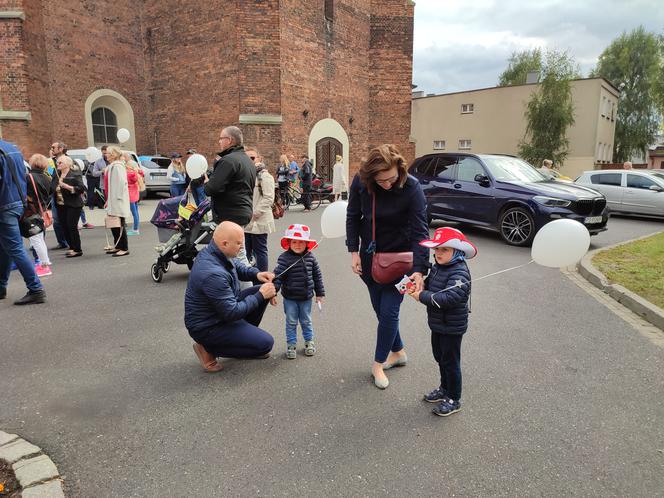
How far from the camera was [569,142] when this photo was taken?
35.3m

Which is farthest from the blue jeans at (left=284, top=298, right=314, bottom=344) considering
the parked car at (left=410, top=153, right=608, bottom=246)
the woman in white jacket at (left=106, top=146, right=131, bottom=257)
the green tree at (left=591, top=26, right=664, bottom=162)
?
the green tree at (left=591, top=26, right=664, bottom=162)

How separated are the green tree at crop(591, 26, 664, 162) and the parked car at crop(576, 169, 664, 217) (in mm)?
33179

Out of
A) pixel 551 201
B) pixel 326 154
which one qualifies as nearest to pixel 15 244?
pixel 551 201

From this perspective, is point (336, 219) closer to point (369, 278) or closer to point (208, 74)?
point (369, 278)

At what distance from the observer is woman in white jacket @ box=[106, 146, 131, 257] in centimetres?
805

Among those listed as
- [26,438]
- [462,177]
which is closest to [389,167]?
[26,438]

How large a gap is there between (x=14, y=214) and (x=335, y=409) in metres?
4.58

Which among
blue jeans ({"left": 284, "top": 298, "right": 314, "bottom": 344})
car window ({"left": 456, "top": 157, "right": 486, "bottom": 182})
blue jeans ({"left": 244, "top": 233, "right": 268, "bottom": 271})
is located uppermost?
car window ({"left": 456, "top": 157, "right": 486, "bottom": 182})

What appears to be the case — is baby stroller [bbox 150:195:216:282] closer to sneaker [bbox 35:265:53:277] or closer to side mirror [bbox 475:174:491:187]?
sneaker [bbox 35:265:53:277]

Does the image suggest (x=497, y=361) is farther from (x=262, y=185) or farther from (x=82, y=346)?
(x=82, y=346)

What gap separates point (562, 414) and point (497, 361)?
0.90 metres

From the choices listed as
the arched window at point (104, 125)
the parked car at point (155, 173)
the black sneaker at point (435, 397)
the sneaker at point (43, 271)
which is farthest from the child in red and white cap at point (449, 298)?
the arched window at point (104, 125)

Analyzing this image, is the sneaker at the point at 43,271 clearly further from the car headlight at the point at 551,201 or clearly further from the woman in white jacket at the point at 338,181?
the woman in white jacket at the point at 338,181

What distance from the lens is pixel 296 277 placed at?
13.5ft
